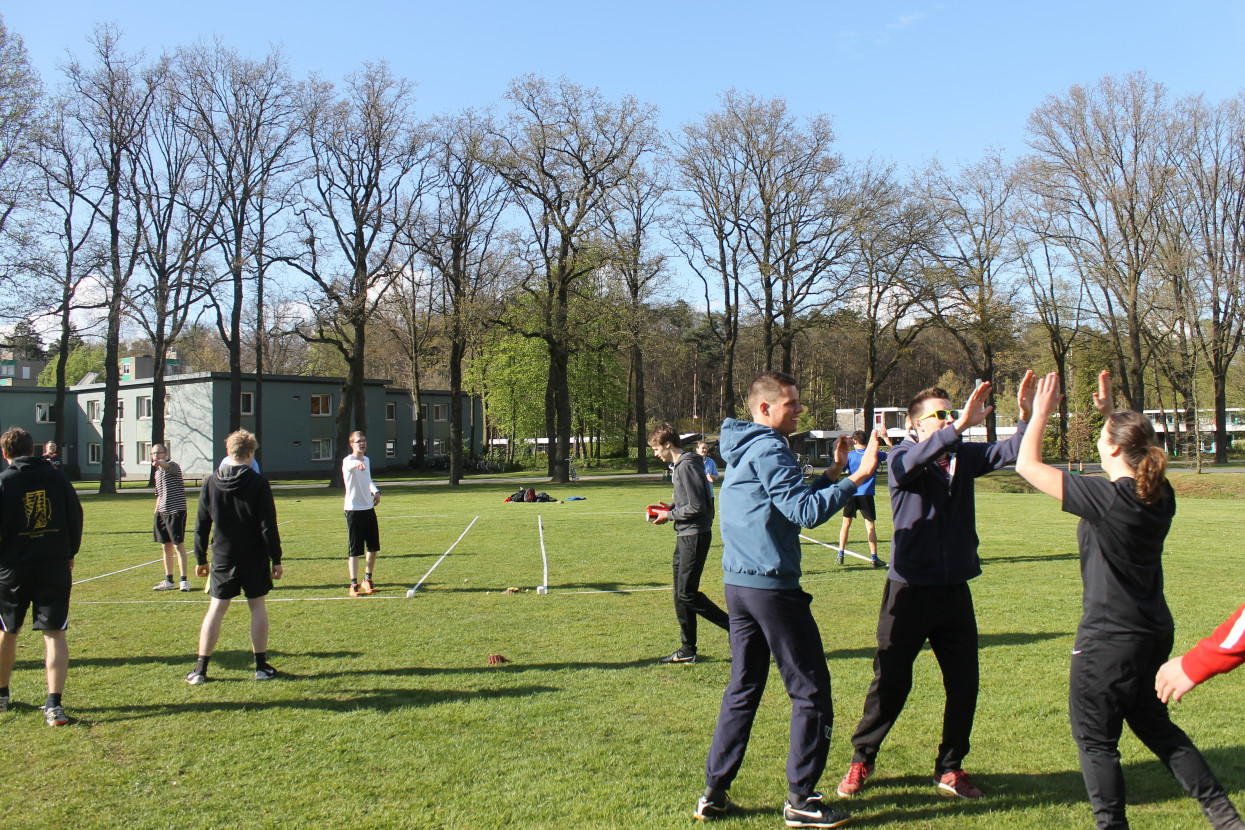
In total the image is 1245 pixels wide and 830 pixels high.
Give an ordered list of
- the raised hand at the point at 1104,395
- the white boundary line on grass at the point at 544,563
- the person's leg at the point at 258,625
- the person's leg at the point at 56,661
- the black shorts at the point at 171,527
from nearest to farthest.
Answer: the raised hand at the point at 1104,395 → the person's leg at the point at 56,661 → the person's leg at the point at 258,625 → the white boundary line on grass at the point at 544,563 → the black shorts at the point at 171,527

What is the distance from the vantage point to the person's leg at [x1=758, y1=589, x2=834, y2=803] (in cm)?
374

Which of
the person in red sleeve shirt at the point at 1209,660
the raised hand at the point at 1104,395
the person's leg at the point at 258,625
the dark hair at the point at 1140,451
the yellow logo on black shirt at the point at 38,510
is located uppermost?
the raised hand at the point at 1104,395

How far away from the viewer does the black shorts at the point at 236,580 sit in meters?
6.41

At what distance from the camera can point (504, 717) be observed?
553 centimetres

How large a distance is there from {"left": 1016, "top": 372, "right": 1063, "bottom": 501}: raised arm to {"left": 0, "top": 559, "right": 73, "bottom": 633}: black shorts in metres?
5.94

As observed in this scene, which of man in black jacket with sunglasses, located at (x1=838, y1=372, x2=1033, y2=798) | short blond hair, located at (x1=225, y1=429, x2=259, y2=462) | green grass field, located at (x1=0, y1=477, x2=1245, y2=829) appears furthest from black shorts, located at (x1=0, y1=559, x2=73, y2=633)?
man in black jacket with sunglasses, located at (x1=838, y1=372, x2=1033, y2=798)

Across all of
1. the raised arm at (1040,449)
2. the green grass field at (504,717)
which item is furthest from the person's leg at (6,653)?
the raised arm at (1040,449)

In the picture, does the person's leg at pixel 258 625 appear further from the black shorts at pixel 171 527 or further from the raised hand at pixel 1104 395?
the raised hand at pixel 1104 395

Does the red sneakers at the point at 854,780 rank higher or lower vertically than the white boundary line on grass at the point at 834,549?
higher

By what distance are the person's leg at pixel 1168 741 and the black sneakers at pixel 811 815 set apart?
1311 millimetres

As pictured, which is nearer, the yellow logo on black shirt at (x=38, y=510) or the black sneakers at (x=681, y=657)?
the yellow logo on black shirt at (x=38, y=510)

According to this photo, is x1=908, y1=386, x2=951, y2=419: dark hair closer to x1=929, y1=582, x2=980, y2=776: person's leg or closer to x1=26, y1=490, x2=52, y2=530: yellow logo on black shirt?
x1=929, y1=582, x2=980, y2=776: person's leg

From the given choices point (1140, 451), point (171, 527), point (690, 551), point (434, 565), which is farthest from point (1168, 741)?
point (171, 527)

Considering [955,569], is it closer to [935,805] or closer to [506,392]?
[935,805]
